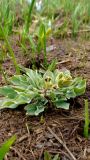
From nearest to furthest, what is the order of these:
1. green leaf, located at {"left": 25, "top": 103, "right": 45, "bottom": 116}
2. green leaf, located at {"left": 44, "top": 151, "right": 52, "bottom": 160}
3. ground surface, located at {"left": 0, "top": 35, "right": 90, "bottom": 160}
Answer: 1. green leaf, located at {"left": 44, "top": 151, "right": 52, "bottom": 160}
2. ground surface, located at {"left": 0, "top": 35, "right": 90, "bottom": 160}
3. green leaf, located at {"left": 25, "top": 103, "right": 45, "bottom": 116}

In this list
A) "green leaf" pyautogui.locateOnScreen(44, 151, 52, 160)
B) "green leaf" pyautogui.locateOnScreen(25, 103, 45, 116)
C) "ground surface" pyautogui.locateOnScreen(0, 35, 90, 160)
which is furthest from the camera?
"green leaf" pyautogui.locateOnScreen(25, 103, 45, 116)

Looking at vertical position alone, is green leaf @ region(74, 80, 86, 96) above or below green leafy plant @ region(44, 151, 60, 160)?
above

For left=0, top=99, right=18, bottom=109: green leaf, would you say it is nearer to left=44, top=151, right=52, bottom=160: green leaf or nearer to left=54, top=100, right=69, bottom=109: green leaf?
left=54, top=100, right=69, bottom=109: green leaf

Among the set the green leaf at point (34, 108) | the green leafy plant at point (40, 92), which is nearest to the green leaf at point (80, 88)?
the green leafy plant at point (40, 92)

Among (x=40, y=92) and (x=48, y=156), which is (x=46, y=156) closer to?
(x=48, y=156)

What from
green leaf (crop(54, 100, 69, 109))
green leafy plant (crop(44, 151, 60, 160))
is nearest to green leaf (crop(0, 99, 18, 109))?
green leaf (crop(54, 100, 69, 109))

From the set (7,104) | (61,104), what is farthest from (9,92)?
(61,104)

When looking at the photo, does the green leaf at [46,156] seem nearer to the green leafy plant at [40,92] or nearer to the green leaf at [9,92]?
the green leafy plant at [40,92]

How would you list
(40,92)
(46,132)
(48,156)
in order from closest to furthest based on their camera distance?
(48,156) < (46,132) < (40,92)

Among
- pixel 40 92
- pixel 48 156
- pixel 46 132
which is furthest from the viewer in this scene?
pixel 40 92

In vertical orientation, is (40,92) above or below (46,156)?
above
